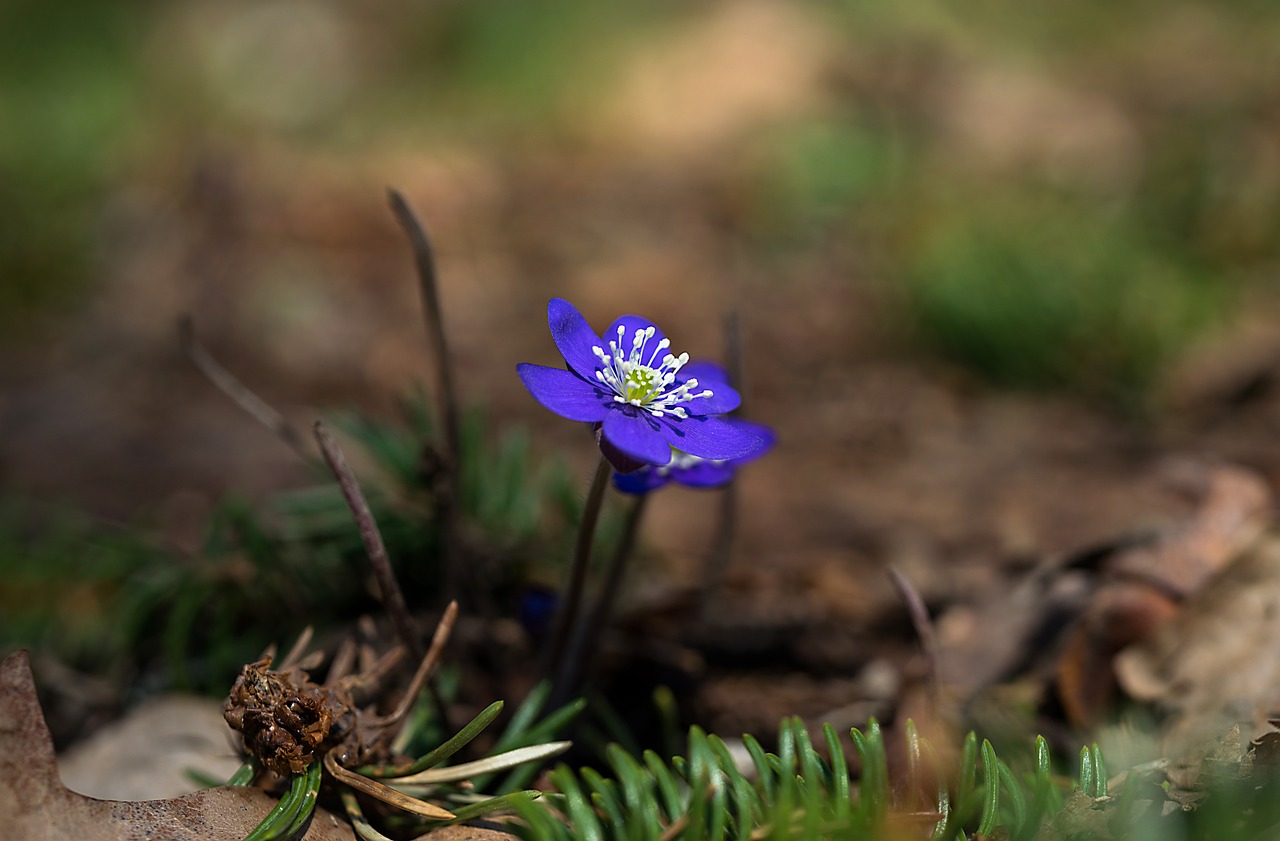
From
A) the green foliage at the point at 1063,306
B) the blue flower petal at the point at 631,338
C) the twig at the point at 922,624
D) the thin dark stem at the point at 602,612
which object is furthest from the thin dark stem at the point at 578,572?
the green foliage at the point at 1063,306

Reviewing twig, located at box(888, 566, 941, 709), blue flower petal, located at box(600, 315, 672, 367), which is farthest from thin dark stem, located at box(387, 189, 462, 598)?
twig, located at box(888, 566, 941, 709)

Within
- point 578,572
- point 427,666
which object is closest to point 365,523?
point 427,666

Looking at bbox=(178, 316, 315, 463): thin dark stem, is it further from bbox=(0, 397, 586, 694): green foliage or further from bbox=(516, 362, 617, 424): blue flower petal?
bbox=(516, 362, 617, 424): blue flower petal

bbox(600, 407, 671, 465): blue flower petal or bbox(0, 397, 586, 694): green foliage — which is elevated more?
bbox(600, 407, 671, 465): blue flower petal

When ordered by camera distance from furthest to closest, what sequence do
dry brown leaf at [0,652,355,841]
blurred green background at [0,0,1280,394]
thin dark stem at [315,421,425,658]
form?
blurred green background at [0,0,1280,394]
thin dark stem at [315,421,425,658]
dry brown leaf at [0,652,355,841]

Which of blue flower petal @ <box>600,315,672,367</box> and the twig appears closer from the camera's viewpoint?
blue flower petal @ <box>600,315,672,367</box>

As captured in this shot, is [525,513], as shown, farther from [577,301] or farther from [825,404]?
[577,301]

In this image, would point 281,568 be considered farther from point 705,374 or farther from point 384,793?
point 705,374

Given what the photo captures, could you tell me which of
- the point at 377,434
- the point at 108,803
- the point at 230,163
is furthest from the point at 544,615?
the point at 230,163
